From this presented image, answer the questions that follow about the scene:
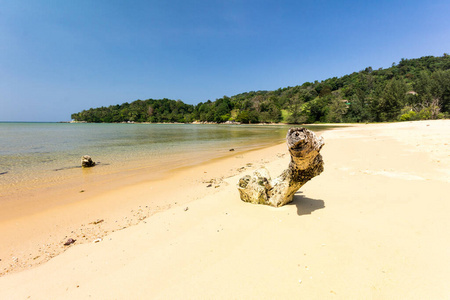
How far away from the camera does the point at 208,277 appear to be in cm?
220

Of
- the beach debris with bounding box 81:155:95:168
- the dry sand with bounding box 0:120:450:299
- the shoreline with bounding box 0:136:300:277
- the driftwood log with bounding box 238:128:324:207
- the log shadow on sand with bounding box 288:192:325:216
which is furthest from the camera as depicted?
the beach debris with bounding box 81:155:95:168

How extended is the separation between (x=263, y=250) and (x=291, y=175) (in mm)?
1403

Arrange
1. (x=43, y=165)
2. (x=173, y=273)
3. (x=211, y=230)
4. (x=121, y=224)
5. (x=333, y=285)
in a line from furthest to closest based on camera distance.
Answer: (x=43, y=165)
(x=121, y=224)
(x=211, y=230)
(x=173, y=273)
(x=333, y=285)

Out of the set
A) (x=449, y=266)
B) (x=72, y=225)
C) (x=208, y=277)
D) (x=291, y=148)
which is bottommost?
(x=72, y=225)

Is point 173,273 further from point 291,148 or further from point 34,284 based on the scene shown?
point 291,148

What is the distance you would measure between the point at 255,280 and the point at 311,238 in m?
1.12

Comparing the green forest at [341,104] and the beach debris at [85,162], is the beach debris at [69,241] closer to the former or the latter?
the beach debris at [85,162]

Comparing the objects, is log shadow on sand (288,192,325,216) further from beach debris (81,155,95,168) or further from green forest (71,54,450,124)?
green forest (71,54,450,124)

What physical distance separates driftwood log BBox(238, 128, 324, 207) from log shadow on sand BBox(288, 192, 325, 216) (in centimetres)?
23

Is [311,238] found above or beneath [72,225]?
above

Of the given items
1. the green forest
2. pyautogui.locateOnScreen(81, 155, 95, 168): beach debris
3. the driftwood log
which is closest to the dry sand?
the driftwood log

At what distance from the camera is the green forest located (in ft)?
159

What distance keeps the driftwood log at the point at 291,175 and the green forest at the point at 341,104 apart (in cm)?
5541

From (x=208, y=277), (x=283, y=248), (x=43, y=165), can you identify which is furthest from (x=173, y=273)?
(x=43, y=165)
